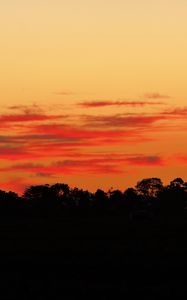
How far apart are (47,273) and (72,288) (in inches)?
203

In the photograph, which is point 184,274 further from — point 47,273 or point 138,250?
point 138,250

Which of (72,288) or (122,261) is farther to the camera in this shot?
(122,261)

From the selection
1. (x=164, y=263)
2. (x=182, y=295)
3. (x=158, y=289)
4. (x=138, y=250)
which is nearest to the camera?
(x=182, y=295)

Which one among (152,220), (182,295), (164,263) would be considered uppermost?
(152,220)

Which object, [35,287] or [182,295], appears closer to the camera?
[182,295]

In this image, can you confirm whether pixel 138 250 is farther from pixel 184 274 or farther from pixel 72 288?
pixel 72 288

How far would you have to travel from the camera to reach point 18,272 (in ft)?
112

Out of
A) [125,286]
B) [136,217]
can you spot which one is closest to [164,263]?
[125,286]

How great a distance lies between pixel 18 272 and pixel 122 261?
6095 mm

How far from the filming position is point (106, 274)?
32500 mm

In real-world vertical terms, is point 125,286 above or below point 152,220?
below

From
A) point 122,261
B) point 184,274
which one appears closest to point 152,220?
point 122,261

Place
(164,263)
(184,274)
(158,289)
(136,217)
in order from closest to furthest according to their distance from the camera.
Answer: (158,289), (184,274), (164,263), (136,217)

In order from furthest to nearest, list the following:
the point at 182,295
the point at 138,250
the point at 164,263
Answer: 1. the point at 138,250
2. the point at 164,263
3. the point at 182,295
